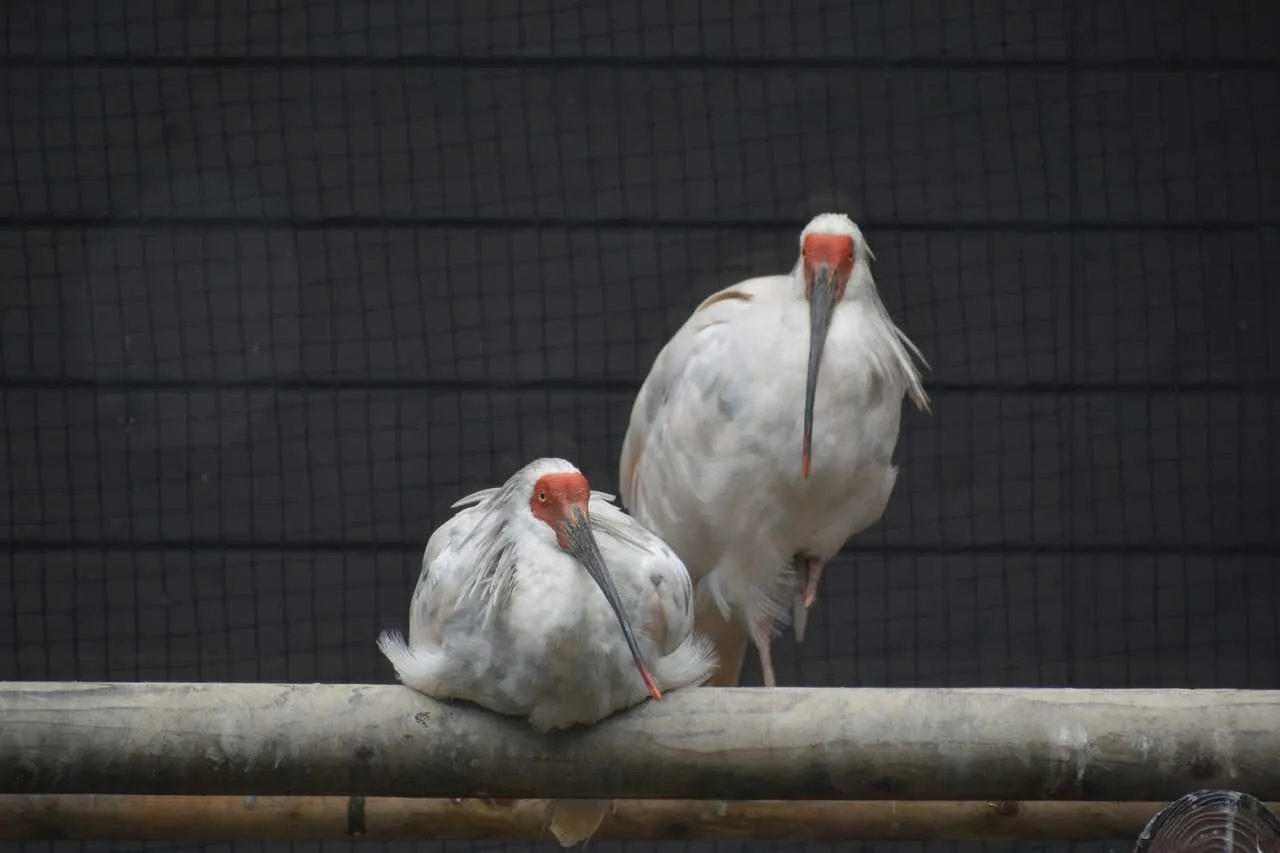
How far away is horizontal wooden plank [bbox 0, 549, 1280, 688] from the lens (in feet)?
17.7

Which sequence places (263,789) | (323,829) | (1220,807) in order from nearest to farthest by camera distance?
(1220,807) → (263,789) → (323,829)

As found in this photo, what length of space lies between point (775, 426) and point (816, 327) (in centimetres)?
24

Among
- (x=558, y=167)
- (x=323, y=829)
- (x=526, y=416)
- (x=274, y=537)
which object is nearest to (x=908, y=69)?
(x=558, y=167)

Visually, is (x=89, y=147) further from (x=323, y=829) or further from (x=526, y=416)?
(x=323, y=829)

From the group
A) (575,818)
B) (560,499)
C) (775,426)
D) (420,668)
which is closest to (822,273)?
(775,426)

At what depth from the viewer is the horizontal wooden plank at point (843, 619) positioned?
5.38 m

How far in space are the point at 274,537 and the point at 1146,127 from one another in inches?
110

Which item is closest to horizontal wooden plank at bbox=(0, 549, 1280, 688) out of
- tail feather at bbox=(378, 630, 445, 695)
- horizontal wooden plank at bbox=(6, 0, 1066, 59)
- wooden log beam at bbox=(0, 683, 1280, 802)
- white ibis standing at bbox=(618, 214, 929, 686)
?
white ibis standing at bbox=(618, 214, 929, 686)

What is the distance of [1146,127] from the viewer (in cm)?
544

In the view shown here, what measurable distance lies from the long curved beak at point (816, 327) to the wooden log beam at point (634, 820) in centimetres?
76

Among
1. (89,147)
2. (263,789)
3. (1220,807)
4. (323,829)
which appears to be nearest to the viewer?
(1220,807)

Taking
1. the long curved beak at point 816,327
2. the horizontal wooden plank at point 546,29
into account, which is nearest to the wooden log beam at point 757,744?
the long curved beak at point 816,327

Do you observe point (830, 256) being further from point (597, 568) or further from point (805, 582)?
point (597, 568)

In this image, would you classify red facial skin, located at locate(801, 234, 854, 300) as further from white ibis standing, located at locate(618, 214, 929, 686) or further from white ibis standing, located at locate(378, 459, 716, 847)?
white ibis standing, located at locate(378, 459, 716, 847)
